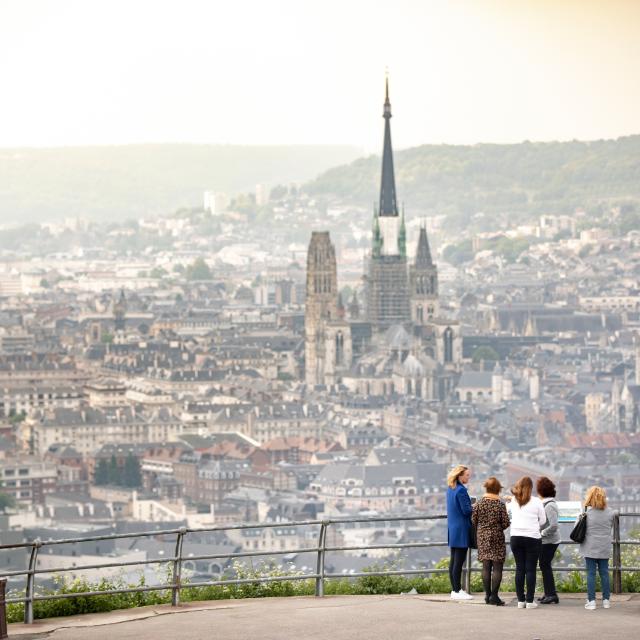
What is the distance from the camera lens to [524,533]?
5984mm

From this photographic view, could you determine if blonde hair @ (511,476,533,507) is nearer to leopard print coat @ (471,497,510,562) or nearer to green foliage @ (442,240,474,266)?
leopard print coat @ (471,497,510,562)

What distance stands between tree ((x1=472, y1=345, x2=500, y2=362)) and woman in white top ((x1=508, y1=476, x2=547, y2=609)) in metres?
63.6

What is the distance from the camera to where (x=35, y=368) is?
215 ft

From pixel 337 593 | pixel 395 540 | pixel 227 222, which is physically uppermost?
pixel 227 222

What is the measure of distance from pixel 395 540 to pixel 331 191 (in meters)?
64.9

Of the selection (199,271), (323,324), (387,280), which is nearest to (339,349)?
(323,324)

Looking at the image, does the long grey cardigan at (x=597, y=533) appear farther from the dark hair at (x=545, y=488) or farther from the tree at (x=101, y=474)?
the tree at (x=101, y=474)

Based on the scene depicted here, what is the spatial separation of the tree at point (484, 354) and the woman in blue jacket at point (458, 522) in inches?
2497

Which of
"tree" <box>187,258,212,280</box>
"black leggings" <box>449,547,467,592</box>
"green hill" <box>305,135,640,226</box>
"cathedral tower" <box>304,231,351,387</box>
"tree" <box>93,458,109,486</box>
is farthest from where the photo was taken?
"tree" <box>187,258,212,280</box>

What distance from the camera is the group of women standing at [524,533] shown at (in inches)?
235

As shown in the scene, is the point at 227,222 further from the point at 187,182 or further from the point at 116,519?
the point at 116,519

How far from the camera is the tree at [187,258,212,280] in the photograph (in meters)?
92.5

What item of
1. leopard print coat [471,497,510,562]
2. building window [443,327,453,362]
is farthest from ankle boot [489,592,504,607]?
building window [443,327,453,362]

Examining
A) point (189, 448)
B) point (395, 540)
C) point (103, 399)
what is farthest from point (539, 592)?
point (103, 399)
